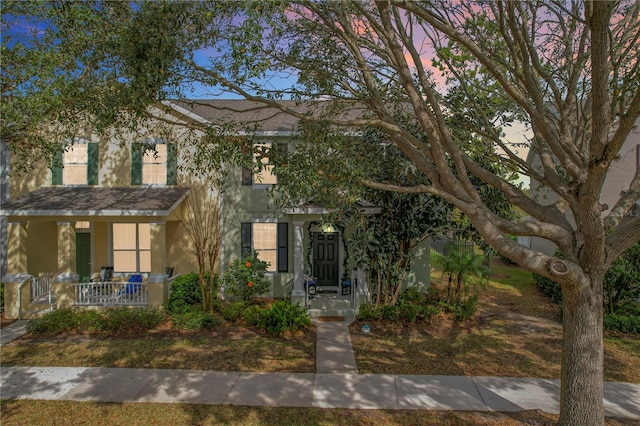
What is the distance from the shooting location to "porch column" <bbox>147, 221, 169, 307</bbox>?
12.5m

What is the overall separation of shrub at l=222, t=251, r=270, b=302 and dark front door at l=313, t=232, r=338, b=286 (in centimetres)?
188

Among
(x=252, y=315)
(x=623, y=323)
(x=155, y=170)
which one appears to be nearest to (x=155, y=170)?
(x=155, y=170)

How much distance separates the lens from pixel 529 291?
1559 cm

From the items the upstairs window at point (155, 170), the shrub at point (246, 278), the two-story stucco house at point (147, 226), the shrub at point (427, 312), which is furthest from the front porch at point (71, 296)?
the shrub at point (427, 312)

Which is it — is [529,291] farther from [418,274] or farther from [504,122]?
[504,122]

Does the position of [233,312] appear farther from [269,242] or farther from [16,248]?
[16,248]

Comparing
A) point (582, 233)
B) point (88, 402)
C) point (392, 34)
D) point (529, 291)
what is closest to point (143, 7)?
point (392, 34)

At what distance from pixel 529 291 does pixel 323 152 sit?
1147cm

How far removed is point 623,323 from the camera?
35.6 ft

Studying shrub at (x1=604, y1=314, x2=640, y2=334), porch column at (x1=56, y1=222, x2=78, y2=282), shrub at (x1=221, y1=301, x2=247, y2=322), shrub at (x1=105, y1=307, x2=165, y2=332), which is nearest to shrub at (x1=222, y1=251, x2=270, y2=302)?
shrub at (x1=221, y1=301, x2=247, y2=322)

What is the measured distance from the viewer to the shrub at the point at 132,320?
11133mm

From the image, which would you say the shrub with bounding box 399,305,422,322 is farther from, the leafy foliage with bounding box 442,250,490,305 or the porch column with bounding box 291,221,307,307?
the porch column with bounding box 291,221,307,307

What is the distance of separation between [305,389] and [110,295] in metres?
8.02

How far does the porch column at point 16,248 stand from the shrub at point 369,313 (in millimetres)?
10356
